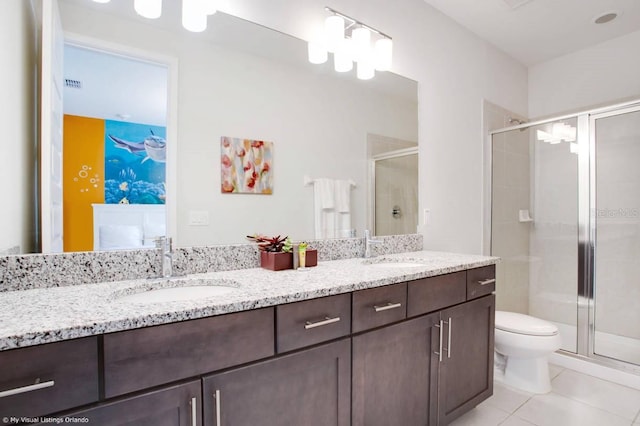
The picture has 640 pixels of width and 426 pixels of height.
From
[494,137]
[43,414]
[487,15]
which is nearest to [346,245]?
[43,414]

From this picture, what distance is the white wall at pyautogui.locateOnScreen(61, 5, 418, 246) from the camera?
1.38m

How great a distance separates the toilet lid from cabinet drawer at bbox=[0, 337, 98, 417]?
218 cm

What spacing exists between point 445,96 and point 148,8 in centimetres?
194

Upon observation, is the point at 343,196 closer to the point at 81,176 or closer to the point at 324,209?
the point at 324,209

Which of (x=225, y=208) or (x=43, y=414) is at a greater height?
(x=225, y=208)

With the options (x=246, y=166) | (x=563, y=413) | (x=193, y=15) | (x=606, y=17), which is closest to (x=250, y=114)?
(x=246, y=166)

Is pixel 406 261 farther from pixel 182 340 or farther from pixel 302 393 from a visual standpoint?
pixel 182 340

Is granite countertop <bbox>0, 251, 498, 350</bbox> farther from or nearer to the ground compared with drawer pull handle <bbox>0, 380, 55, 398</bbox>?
farther from the ground

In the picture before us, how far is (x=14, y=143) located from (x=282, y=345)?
1033 millimetres

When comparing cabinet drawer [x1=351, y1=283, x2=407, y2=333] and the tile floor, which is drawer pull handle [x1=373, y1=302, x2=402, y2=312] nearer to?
cabinet drawer [x1=351, y1=283, x2=407, y2=333]

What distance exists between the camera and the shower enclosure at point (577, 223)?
2.53 meters

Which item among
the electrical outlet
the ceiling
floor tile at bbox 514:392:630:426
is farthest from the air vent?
floor tile at bbox 514:392:630:426

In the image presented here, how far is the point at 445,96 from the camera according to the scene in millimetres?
2447

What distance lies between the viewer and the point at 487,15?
2.45 metres
